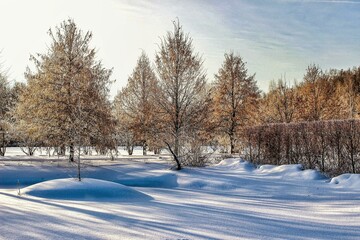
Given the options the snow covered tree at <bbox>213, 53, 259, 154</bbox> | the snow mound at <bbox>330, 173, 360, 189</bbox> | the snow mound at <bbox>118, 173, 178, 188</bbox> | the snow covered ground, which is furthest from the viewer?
the snow covered tree at <bbox>213, 53, 259, 154</bbox>

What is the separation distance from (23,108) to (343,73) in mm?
80454

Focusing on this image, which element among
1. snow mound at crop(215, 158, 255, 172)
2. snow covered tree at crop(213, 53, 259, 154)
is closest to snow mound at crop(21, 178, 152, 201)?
snow mound at crop(215, 158, 255, 172)

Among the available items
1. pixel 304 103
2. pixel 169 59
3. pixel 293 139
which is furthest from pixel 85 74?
pixel 304 103

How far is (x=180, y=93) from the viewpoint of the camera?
22.9 meters

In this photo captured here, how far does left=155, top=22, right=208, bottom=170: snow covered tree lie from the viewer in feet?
74.0

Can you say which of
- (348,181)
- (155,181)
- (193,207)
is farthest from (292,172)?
(193,207)

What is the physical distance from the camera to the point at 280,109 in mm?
33812

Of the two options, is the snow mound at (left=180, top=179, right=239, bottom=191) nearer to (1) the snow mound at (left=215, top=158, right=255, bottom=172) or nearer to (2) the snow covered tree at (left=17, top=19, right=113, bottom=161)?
(1) the snow mound at (left=215, top=158, right=255, bottom=172)

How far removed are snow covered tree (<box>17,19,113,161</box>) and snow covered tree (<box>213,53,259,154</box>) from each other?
399 inches

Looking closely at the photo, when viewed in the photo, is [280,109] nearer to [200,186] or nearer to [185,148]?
[185,148]

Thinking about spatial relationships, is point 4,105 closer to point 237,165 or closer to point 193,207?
point 237,165

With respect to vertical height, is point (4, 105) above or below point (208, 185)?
above

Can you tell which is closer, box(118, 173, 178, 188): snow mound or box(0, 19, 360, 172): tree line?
box(118, 173, 178, 188): snow mound

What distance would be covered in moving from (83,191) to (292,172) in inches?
366
